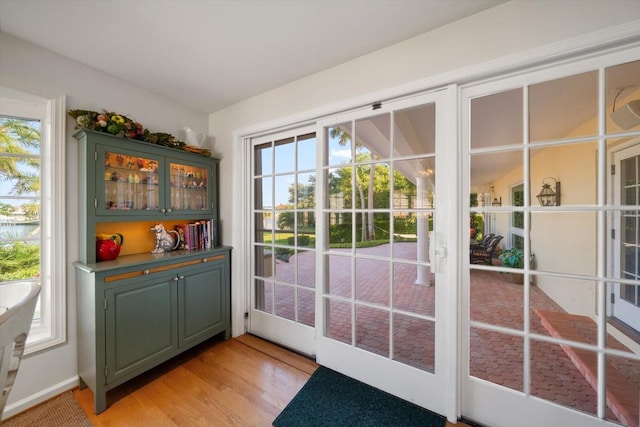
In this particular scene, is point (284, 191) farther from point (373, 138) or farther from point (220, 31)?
point (220, 31)

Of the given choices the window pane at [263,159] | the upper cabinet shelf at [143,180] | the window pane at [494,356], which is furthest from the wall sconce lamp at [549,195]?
the upper cabinet shelf at [143,180]

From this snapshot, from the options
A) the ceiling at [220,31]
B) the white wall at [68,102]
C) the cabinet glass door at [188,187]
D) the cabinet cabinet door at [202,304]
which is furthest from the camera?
the cabinet glass door at [188,187]

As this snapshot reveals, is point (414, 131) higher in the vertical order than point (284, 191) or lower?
higher

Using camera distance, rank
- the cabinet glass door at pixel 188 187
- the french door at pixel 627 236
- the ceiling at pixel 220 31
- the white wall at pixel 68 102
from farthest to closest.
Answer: the cabinet glass door at pixel 188 187, the white wall at pixel 68 102, the ceiling at pixel 220 31, the french door at pixel 627 236

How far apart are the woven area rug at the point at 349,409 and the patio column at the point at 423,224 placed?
0.82 m

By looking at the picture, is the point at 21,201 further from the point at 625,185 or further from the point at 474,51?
the point at 625,185

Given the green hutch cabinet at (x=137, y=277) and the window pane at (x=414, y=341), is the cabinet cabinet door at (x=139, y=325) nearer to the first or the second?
the green hutch cabinet at (x=137, y=277)

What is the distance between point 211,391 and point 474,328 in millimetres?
1872

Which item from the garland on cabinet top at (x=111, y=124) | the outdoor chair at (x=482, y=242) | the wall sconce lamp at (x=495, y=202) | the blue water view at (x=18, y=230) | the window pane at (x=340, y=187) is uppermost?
the garland on cabinet top at (x=111, y=124)

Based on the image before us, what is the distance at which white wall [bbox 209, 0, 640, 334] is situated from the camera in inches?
47.3

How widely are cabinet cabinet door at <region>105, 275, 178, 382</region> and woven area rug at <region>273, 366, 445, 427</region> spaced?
1.08 m

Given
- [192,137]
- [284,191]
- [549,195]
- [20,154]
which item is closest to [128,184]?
[20,154]

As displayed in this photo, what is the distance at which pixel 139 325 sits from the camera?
5.85 feet

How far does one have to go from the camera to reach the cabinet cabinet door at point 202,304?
2.07 metres
